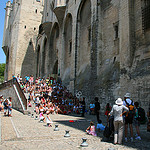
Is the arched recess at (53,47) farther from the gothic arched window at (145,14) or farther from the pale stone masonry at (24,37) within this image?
the gothic arched window at (145,14)

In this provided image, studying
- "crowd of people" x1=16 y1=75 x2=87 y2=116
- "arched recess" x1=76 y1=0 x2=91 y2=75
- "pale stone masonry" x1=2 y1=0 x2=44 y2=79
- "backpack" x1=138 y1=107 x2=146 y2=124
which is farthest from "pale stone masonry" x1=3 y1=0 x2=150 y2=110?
"pale stone masonry" x1=2 y1=0 x2=44 y2=79

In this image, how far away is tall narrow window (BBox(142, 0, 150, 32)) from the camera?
1182cm

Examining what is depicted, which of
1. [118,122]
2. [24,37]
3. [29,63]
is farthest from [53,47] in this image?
[118,122]

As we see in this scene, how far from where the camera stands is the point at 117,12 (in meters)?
15.0

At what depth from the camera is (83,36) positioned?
2073cm

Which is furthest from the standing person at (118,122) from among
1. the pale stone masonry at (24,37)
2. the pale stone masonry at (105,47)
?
the pale stone masonry at (24,37)

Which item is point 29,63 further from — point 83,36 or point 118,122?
point 118,122

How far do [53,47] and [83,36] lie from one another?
1052 cm

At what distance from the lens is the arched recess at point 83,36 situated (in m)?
19.5

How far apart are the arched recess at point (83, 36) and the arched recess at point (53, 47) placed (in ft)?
25.2

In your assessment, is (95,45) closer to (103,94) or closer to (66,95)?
(103,94)

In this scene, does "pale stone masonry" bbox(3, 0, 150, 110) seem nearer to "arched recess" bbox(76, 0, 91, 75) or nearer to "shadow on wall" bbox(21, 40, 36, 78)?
"arched recess" bbox(76, 0, 91, 75)

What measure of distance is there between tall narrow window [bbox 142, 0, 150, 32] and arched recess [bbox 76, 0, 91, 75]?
A: 24.9 feet

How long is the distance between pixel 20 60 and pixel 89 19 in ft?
69.7
